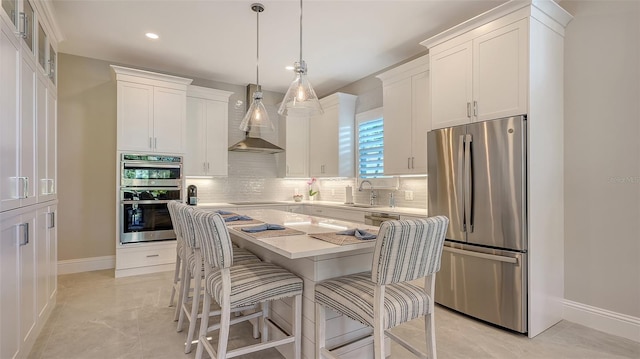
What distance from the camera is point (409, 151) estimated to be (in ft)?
12.8

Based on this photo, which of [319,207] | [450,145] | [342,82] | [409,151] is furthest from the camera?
[342,82]

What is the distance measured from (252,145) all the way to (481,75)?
3323 millimetres

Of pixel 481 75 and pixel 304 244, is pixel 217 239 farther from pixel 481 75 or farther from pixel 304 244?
pixel 481 75

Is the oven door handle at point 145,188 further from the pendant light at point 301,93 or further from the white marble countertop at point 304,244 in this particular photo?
the pendant light at point 301,93

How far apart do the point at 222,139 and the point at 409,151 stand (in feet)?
9.22

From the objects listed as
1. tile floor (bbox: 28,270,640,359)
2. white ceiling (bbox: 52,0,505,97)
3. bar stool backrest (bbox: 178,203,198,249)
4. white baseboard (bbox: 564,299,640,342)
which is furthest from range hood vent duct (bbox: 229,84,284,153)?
white baseboard (bbox: 564,299,640,342)

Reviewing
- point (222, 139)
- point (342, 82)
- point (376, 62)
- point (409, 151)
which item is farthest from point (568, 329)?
point (222, 139)

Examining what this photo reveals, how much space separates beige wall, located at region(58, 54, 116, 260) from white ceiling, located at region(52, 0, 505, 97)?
35 centimetres

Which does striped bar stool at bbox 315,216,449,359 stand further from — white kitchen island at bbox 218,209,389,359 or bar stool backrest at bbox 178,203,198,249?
bar stool backrest at bbox 178,203,198,249

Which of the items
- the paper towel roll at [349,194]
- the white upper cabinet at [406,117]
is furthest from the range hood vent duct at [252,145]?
the white upper cabinet at [406,117]

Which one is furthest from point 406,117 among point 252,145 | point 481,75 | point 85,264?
point 85,264

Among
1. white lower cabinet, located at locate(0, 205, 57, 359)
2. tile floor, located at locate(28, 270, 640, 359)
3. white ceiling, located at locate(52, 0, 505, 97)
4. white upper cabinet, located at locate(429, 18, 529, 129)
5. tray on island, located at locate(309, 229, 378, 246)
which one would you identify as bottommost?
tile floor, located at locate(28, 270, 640, 359)

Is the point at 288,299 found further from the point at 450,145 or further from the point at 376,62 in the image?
the point at 376,62

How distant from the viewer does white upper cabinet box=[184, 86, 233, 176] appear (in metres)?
4.78
